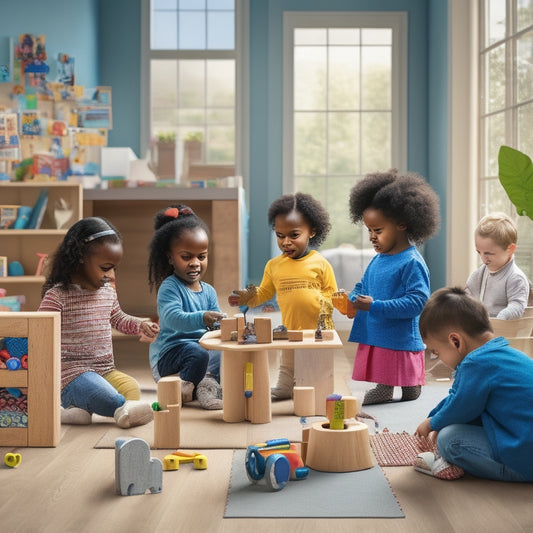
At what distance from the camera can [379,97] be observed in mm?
6207

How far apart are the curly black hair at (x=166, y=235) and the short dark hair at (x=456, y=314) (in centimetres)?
128

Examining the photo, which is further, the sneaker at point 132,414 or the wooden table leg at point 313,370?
the wooden table leg at point 313,370

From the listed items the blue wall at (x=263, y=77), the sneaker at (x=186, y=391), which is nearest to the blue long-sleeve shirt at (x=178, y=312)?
the sneaker at (x=186, y=391)

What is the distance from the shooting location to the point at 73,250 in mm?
2768

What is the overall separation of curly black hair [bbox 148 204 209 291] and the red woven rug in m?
1.13

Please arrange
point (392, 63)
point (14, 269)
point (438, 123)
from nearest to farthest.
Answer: point (14, 269), point (438, 123), point (392, 63)

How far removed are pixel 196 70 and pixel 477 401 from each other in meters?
4.91

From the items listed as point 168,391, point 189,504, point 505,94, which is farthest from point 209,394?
point 505,94

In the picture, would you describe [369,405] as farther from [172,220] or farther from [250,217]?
[250,217]

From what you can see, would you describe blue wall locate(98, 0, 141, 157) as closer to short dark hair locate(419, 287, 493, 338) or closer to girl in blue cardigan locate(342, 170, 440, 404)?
girl in blue cardigan locate(342, 170, 440, 404)

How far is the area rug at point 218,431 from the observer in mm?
2344

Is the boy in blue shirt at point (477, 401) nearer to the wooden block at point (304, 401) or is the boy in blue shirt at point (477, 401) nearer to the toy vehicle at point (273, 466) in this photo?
the toy vehicle at point (273, 466)

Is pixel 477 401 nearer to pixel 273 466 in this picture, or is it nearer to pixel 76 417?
pixel 273 466

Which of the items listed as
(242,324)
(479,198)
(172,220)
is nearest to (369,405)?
(242,324)
